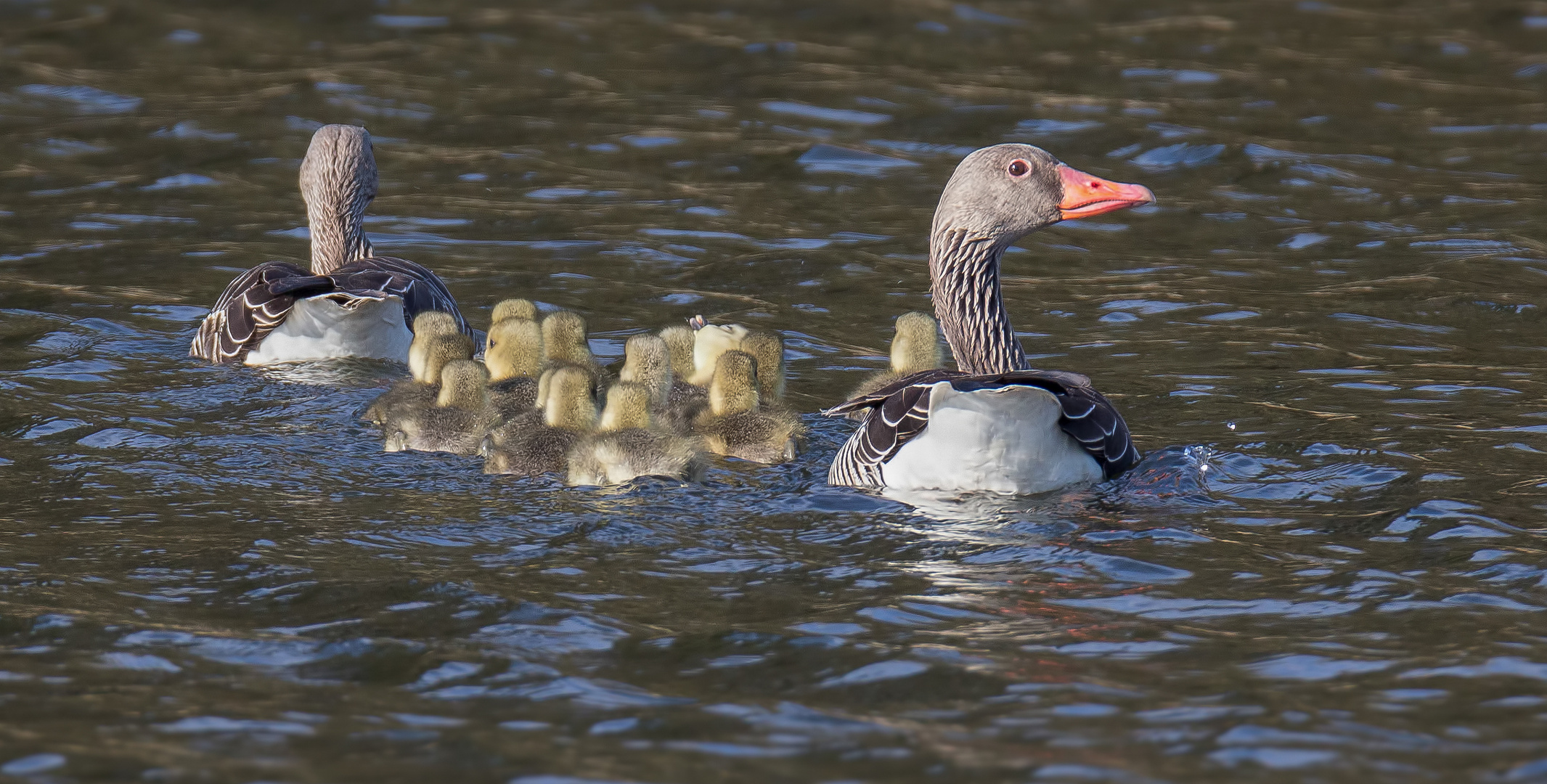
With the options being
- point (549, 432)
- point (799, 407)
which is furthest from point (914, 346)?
point (549, 432)

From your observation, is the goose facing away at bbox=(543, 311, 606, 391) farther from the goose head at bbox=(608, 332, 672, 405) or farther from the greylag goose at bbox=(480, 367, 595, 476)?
the greylag goose at bbox=(480, 367, 595, 476)

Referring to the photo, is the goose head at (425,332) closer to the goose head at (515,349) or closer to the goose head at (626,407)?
the goose head at (515,349)

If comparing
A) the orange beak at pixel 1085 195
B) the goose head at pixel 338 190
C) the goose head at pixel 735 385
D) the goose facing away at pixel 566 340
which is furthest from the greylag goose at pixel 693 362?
the goose head at pixel 338 190

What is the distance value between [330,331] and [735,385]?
11.2 ft

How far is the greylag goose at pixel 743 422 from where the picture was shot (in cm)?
908

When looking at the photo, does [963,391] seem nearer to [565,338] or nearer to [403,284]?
[565,338]

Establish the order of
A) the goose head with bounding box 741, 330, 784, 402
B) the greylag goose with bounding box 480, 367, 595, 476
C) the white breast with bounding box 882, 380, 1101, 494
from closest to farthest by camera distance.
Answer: the white breast with bounding box 882, 380, 1101, 494 < the greylag goose with bounding box 480, 367, 595, 476 < the goose head with bounding box 741, 330, 784, 402

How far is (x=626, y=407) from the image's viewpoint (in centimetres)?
858

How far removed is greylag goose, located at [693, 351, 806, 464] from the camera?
908 cm

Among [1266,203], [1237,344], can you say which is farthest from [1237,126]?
[1237,344]

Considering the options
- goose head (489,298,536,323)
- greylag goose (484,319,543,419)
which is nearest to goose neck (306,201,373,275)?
goose head (489,298,536,323)

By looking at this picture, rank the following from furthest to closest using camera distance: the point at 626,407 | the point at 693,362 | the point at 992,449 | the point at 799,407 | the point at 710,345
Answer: the point at 799,407
the point at 693,362
the point at 710,345
the point at 626,407
the point at 992,449

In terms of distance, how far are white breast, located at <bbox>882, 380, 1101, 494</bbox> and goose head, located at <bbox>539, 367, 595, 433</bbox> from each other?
1622 mm

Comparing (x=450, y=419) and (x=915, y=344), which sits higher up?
(x=915, y=344)
